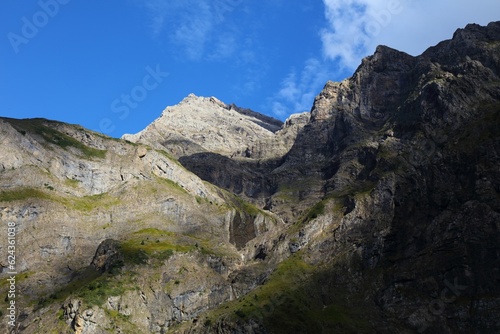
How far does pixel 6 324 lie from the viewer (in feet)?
601

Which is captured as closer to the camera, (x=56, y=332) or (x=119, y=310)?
(x=56, y=332)

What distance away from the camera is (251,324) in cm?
19662

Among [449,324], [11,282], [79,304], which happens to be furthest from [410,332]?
[11,282]

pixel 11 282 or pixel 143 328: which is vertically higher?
pixel 11 282

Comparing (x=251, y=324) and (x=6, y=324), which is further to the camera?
(x=251, y=324)

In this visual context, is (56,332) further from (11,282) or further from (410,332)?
(410,332)

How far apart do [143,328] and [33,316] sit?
3826 cm

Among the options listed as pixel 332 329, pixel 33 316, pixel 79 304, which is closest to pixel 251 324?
pixel 332 329

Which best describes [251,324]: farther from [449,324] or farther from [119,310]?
[449,324]

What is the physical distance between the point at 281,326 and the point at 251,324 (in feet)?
35.7

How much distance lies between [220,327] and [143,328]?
92.4 ft

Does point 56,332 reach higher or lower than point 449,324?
lower

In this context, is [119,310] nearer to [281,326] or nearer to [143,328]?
[143,328]

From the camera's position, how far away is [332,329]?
199 m
